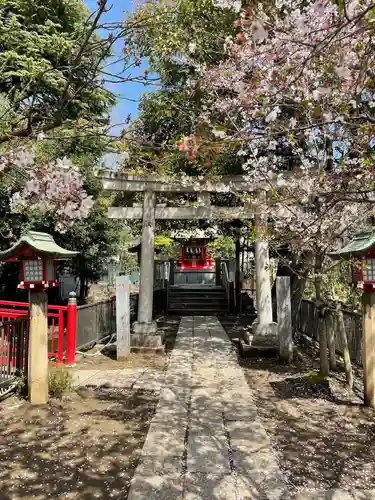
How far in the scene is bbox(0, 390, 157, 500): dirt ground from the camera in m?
3.53

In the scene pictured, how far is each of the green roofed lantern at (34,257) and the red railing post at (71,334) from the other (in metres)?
2.40

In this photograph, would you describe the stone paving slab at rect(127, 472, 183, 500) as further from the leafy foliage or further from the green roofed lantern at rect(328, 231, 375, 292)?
the leafy foliage

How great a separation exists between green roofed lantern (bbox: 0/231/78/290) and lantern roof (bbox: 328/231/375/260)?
13.4 feet

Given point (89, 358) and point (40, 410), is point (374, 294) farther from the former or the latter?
point (89, 358)

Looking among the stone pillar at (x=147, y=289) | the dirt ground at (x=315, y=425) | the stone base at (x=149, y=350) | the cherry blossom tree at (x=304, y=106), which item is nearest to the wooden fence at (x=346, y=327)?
the dirt ground at (x=315, y=425)

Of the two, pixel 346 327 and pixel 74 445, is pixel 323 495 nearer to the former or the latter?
pixel 74 445

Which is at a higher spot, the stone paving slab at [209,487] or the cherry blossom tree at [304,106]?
the cherry blossom tree at [304,106]

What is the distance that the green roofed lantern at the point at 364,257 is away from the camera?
5.48m

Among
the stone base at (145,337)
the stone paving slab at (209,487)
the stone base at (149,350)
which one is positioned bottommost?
the stone paving slab at (209,487)

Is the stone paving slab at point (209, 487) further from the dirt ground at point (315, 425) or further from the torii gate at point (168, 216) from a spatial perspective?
the torii gate at point (168, 216)

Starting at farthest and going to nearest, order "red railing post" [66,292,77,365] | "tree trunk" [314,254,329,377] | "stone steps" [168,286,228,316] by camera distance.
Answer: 1. "stone steps" [168,286,228,316]
2. "red railing post" [66,292,77,365]
3. "tree trunk" [314,254,329,377]

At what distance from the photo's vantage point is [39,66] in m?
12.5

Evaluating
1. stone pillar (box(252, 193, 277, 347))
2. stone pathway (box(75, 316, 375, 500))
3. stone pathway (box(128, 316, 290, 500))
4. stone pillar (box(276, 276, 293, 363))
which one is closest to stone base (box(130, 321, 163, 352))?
stone pathway (box(75, 316, 375, 500))

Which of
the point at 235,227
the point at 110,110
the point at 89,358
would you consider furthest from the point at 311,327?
the point at 110,110
